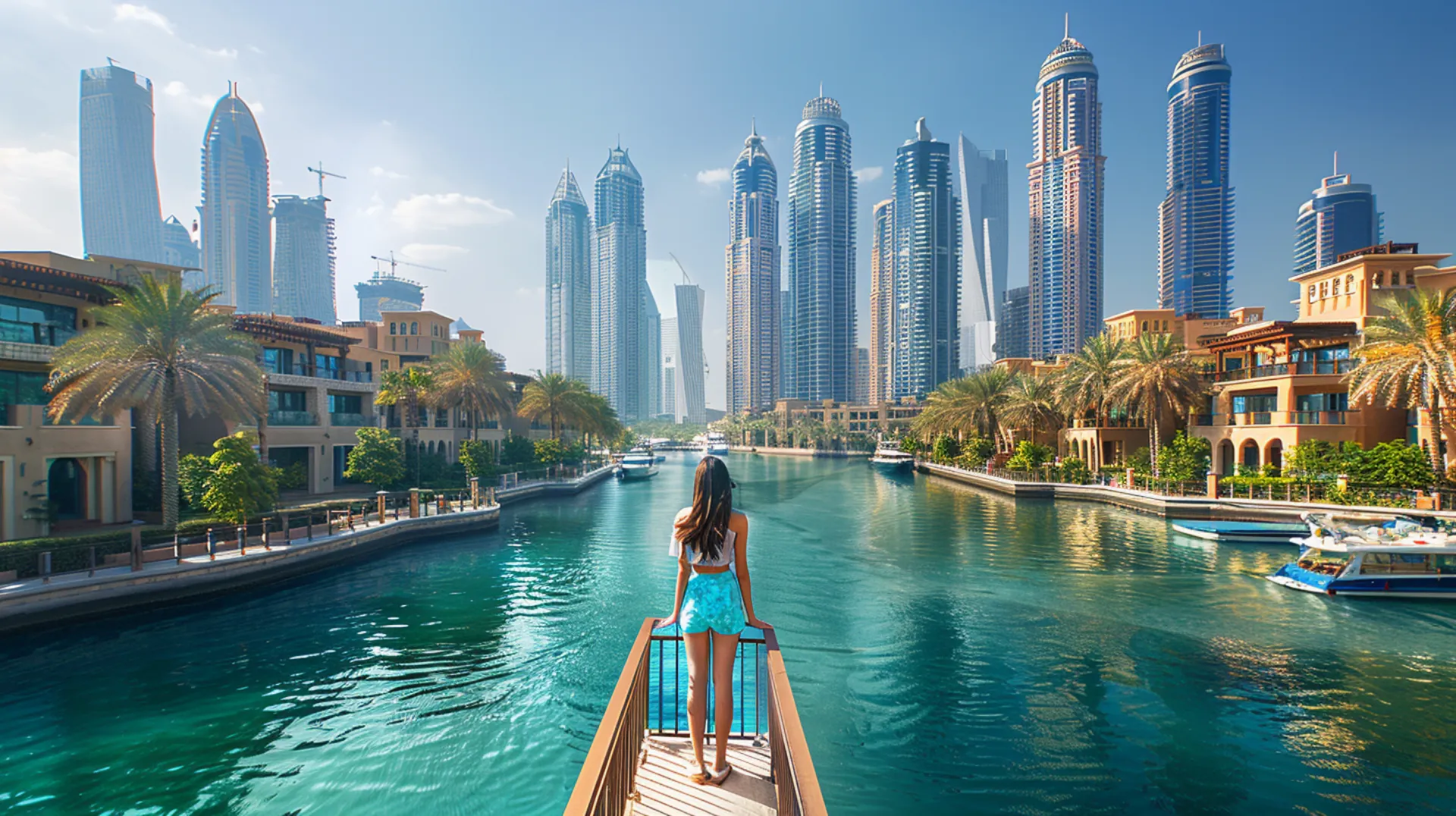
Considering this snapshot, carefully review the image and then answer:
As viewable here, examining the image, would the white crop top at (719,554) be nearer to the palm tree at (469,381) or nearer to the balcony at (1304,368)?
the palm tree at (469,381)

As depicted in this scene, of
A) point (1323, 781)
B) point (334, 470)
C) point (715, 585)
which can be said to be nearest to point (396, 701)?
point (715, 585)

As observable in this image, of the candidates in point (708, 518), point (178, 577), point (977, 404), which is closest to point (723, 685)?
point (708, 518)

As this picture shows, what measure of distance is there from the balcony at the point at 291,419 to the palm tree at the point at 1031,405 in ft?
177

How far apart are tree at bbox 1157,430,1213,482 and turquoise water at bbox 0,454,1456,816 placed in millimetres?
16360

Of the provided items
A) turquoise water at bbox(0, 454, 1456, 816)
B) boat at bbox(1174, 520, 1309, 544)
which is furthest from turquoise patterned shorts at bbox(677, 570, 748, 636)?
boat at bbox(1174, 520, 1309, 544)

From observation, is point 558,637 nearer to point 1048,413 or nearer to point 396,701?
point 396,701

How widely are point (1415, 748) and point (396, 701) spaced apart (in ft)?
59.5

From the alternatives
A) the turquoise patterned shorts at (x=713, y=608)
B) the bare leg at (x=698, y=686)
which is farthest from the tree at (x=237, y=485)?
the turquoise patterned shorts at (x=713, y=608)

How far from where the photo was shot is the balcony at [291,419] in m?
32.8

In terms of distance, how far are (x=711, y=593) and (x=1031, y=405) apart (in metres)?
58.2

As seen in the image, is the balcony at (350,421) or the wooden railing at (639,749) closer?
the wooden railing at (639,749)

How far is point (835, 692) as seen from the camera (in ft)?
41.9

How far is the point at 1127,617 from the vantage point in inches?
680

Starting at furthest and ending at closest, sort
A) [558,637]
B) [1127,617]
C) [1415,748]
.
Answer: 1. [1127,617]
2. [558,637]
3. [1415,748]
